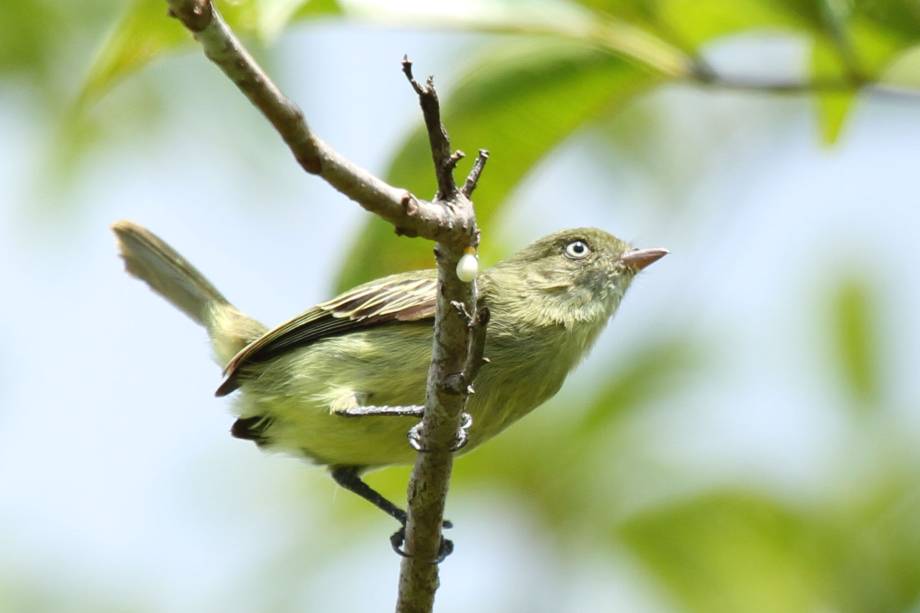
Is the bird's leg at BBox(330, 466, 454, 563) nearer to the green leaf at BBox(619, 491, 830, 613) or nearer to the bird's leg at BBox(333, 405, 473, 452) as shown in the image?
the bird's leg at BBox(333, 405, 473, 452)

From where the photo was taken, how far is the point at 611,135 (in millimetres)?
8359

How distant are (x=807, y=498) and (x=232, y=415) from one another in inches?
107

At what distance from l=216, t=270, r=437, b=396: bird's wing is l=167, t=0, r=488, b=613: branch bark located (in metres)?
1.15

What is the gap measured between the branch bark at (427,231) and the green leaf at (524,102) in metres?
0.59

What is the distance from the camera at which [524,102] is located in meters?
3.73

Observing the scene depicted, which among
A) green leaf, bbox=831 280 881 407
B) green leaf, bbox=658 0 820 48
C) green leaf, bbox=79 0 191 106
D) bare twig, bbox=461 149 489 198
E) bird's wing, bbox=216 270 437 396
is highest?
green leaf, bbox=831 280 881 407

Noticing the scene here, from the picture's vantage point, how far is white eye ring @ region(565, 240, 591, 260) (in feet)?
18.6

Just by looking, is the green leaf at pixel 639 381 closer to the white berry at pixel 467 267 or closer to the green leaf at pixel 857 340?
the green leaf at pixel 857 340

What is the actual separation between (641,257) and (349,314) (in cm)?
144

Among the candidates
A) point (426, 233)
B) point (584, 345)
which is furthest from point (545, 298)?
point (426, 233)

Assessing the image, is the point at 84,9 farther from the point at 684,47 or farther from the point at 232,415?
the point at 684,47

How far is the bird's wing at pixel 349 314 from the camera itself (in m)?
5.00

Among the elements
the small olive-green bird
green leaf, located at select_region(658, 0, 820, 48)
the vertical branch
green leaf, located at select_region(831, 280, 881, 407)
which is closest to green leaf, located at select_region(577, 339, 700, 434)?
the small olive-green bird

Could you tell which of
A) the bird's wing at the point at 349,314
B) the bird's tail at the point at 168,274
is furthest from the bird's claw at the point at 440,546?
the bird's tail at the point at 168,274
